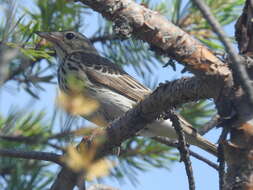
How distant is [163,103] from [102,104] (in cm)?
226

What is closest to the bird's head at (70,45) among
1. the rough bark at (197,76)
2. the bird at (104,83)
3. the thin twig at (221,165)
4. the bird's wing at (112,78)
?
the bird at (104,83)

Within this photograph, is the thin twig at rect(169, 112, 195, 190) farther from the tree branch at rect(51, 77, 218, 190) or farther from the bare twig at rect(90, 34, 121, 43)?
the bare twig at rect(90, 34, 121, 43)

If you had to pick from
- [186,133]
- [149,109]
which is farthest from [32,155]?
[186,133]

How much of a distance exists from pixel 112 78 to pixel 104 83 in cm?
24

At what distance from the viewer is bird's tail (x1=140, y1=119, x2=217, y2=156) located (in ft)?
13.3

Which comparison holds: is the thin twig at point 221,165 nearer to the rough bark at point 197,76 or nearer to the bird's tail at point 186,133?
the rough bark at point 197,76

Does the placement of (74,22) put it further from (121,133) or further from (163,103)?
(163,103)

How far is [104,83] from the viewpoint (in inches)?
192

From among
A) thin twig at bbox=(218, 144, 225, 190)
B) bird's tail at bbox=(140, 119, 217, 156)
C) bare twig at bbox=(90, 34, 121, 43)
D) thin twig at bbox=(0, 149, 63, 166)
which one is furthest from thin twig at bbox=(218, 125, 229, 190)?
bird's tail at bbox=(140, 119, 217, 156)

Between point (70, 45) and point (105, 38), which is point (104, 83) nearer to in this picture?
point (70, 45)

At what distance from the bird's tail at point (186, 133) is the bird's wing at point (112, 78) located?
0.45 metres

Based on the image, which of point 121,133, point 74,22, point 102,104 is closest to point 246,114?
point 121,133

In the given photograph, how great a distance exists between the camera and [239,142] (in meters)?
1.83

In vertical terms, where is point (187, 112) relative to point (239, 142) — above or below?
above
